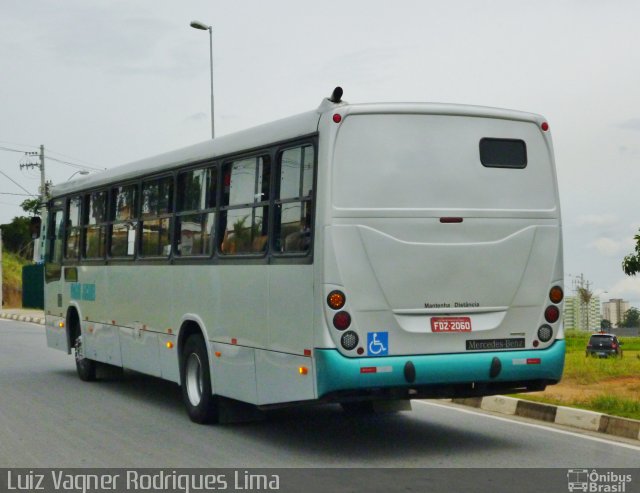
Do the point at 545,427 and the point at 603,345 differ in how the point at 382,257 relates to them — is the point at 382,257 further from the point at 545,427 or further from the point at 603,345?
the point at 603,345

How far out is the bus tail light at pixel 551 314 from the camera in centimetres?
1002

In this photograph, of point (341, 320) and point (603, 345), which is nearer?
point (341, 320)

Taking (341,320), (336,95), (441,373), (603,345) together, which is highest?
(336,95)

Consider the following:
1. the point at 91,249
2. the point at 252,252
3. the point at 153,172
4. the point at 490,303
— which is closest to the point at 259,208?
the point at 252,252

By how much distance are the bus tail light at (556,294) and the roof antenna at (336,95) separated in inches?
103

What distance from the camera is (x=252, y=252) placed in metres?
10.5

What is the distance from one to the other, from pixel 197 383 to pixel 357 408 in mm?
1741

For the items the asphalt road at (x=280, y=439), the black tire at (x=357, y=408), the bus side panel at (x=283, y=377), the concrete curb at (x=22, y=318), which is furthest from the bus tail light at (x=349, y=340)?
the concrete curb at (x=22, y=318)

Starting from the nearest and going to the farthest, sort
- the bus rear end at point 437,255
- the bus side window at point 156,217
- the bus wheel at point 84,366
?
the bus rear end at point 437,255
the bus side window at point 156,217
the bus wheel at point 84,366

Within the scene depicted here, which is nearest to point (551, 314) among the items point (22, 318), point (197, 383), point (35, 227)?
point (197, 383)

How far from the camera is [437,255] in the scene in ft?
31.3

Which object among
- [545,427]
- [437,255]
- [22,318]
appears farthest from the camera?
[22,318]

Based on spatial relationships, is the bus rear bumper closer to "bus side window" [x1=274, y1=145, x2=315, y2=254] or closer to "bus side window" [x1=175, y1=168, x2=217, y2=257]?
"bus side window" [x1=274, y1=145, x2=315, y2=254]
